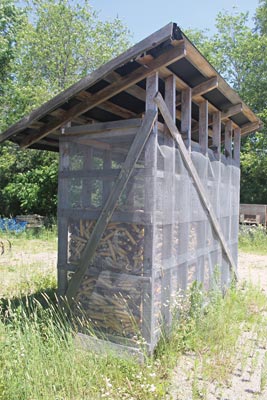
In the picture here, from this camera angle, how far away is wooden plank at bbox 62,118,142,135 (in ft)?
12.8

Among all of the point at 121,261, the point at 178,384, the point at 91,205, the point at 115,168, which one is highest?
the point at 115,168

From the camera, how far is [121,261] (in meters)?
3.91

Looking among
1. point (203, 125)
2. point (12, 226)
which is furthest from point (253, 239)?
point (12, 226)

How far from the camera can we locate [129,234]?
12.8 feet

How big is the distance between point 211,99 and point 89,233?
8.67 ft

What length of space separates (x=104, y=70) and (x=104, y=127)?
642mm

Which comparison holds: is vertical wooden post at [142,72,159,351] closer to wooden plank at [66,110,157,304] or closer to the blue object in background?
wooden plank at [66,110,157,304]

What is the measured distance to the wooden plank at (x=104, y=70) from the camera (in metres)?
3.35

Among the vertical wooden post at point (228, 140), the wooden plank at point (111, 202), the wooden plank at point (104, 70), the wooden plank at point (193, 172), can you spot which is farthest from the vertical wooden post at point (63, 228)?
the vertical wooden post at point (228, 140)

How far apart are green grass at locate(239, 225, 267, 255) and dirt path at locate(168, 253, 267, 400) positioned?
825 centimetres

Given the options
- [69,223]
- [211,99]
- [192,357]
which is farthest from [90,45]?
[192,357]

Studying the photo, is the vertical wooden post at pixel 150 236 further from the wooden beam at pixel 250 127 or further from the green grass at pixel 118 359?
the wooden beam at pixel 250 127

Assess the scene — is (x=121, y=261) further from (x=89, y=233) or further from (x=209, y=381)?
(x=209, y=381)

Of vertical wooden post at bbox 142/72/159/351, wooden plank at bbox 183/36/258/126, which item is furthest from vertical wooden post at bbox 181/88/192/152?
vertical wooden post at bbox 142/72/159/351
